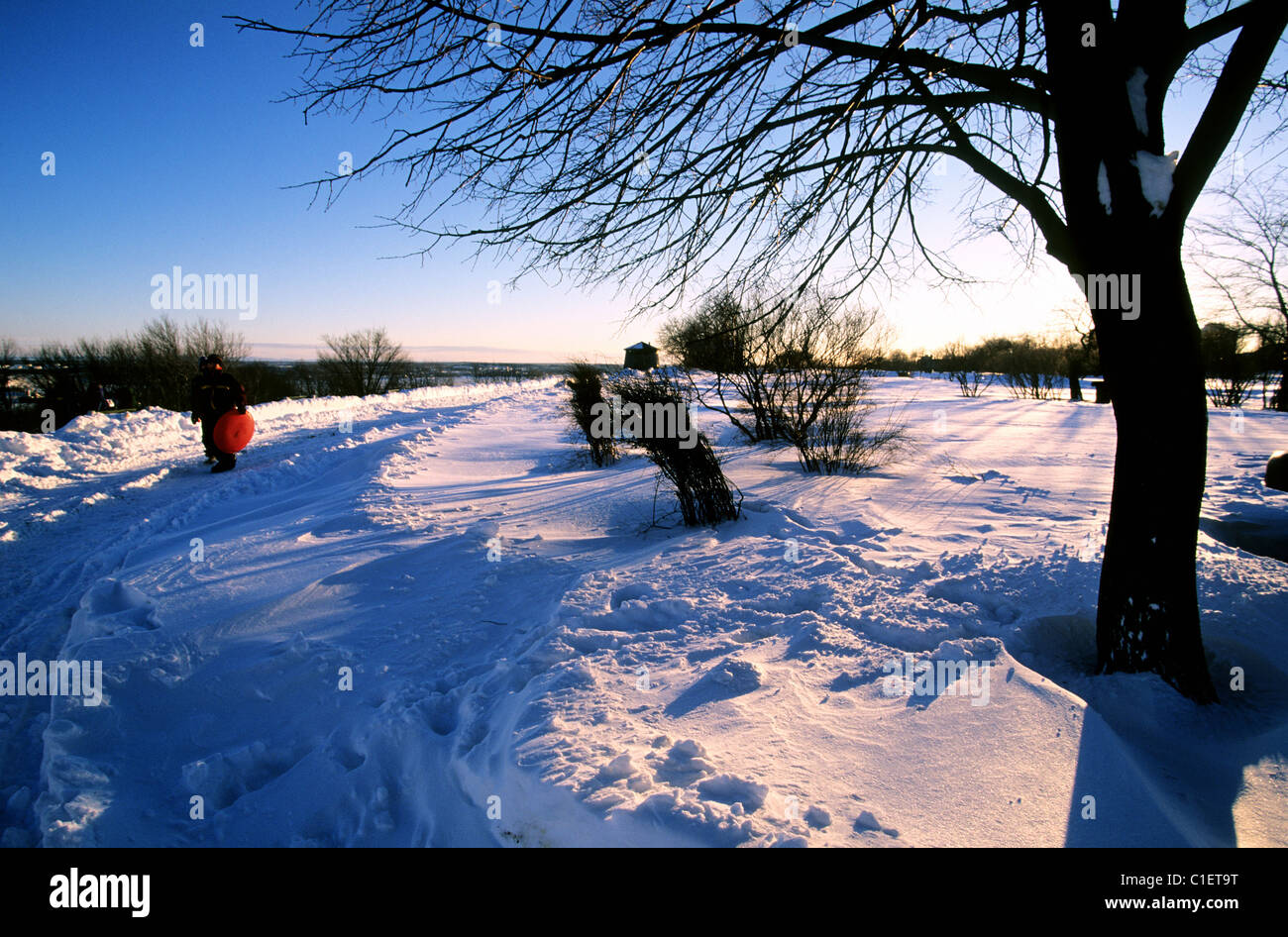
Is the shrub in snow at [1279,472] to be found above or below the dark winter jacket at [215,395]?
below

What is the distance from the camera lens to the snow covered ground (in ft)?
6.43

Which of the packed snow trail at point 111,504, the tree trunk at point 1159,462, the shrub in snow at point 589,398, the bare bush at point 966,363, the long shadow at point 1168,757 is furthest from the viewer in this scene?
the bare bush at point 966,363

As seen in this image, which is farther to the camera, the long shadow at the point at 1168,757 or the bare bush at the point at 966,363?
the bare bush at the point at 966,363

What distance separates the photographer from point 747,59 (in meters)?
2.90

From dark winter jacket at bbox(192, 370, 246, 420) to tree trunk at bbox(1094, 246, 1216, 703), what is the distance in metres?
11.6

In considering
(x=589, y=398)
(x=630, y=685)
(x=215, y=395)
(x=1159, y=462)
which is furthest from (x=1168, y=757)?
(x=215, y=395)

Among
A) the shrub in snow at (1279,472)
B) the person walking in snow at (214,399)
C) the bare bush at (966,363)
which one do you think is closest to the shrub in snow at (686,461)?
the shrub in snow at (1279,472)

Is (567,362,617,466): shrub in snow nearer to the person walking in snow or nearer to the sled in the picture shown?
the person walking in snow

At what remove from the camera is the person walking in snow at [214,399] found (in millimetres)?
9195

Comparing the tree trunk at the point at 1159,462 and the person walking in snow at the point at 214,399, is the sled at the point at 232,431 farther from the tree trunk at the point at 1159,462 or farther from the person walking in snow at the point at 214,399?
the tree trunk at the point at 1159,462

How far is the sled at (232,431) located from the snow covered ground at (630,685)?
3.43 m

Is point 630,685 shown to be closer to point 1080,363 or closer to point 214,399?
point 214,399
